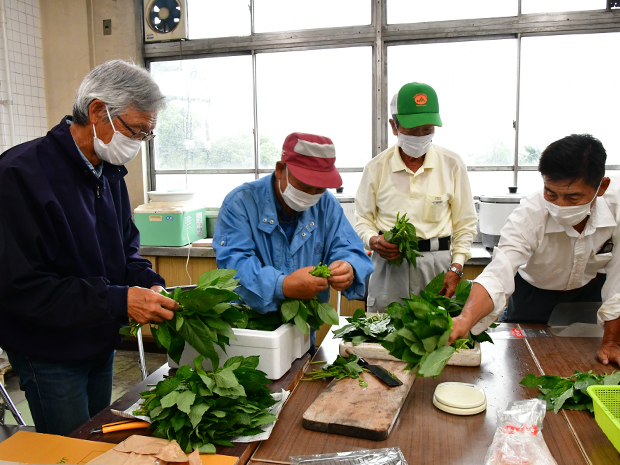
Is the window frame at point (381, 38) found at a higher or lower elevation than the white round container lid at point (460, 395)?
higher

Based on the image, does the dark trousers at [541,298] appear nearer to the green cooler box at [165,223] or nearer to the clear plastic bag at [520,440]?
the clear plastic bag at [520,440]

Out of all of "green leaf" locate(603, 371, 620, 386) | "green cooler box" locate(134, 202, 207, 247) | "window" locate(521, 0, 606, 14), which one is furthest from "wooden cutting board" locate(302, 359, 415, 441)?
"window" locate(521, 0, 606, 14)

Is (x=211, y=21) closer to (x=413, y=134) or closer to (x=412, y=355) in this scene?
(x=413, y=134)

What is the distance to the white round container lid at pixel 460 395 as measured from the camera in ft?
4.52

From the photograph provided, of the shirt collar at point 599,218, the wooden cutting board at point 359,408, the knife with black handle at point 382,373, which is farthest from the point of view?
the shirt collar at point 599,218

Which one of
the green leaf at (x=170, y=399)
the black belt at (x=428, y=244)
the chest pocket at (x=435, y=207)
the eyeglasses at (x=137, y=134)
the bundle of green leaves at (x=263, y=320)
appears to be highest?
the eyeglasses at (x=137, y=134)

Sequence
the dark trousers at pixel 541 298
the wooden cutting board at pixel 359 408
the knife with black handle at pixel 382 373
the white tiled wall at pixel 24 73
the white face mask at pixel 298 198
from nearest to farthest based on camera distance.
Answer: the wooden cutting board at pixel 359 408 < the knife with black handle at pixel 382 373 < the white face mask at pixel 298 198 < the dark trousers at pixel 541 298 < the white tiled wall at pixel 24 73

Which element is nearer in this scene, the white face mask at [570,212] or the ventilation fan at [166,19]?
the white face mask at [570,212]

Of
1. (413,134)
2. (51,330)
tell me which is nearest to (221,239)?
(51,330)

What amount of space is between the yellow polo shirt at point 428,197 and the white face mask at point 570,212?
2.33ft

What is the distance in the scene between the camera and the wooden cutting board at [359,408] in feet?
4.15

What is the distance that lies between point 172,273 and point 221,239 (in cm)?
241

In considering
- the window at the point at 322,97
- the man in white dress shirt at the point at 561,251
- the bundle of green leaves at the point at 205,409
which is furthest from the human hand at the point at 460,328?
the window at the point at 322,97

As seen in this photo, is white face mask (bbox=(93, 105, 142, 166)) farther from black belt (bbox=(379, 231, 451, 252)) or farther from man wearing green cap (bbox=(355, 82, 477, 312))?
black belt (bbox=(379, 231, 451, 252))
